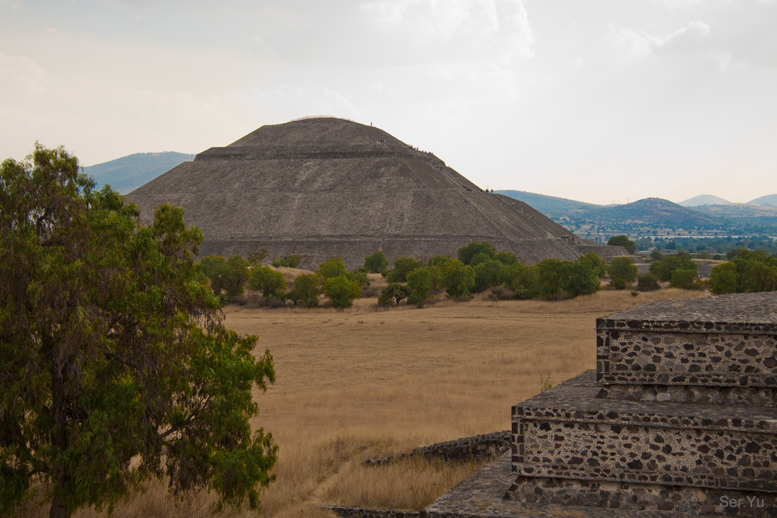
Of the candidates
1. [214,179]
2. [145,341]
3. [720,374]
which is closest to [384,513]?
[145,341]

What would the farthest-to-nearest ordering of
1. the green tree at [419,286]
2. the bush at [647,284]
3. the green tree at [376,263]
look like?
1. the green tree at [376,263]
2. the bush at [647,284]
3. the green tree at [419,286]

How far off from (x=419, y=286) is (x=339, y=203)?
6558 cm

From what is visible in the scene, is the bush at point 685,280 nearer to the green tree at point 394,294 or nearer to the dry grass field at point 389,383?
the dry grass field at point 389,383

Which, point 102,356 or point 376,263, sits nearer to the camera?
point 102,356

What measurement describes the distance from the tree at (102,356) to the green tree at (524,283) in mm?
48560

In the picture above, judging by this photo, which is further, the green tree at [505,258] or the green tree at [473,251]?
the green tree at [473,251]

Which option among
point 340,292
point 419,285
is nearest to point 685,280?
point 419,285

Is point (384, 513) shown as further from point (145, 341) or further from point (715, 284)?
point (715, 284)

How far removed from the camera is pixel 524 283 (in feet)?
203

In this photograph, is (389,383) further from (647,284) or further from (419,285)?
(647,284)

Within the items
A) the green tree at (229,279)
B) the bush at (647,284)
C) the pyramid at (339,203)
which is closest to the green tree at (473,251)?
the pyramid at (339,203)

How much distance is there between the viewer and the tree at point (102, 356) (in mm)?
11453

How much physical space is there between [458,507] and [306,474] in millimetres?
5545

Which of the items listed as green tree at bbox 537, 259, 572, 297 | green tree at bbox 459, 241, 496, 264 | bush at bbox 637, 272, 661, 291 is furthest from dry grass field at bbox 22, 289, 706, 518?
green tree at bbox 459, 241, 496, 264
